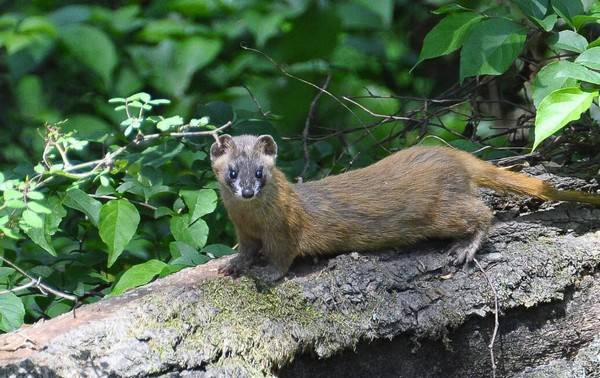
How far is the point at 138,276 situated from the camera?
14.6 ft

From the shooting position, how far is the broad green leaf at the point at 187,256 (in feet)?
15.2

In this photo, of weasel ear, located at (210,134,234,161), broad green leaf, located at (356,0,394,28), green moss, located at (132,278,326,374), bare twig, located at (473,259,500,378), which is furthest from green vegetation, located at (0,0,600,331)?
broad green leaf, located at (356,0,394,28)

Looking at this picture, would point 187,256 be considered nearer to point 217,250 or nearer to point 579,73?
point 217,250

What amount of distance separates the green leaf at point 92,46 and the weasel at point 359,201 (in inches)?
57.7

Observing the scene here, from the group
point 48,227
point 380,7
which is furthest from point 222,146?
point 380,7

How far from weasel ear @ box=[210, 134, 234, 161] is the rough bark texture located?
659 mm

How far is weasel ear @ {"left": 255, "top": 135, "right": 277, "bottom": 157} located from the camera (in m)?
4.54

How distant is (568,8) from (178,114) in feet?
7.15

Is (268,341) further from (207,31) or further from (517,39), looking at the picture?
(207,31)

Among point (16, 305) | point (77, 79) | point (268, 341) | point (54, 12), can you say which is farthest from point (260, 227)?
point (77, 79)

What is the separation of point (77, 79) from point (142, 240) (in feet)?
7.96

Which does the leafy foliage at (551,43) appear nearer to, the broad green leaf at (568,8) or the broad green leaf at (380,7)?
the broad green leaf at (568,8)

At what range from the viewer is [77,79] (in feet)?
23.8

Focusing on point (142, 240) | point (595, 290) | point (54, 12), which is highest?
point (54, 12)
